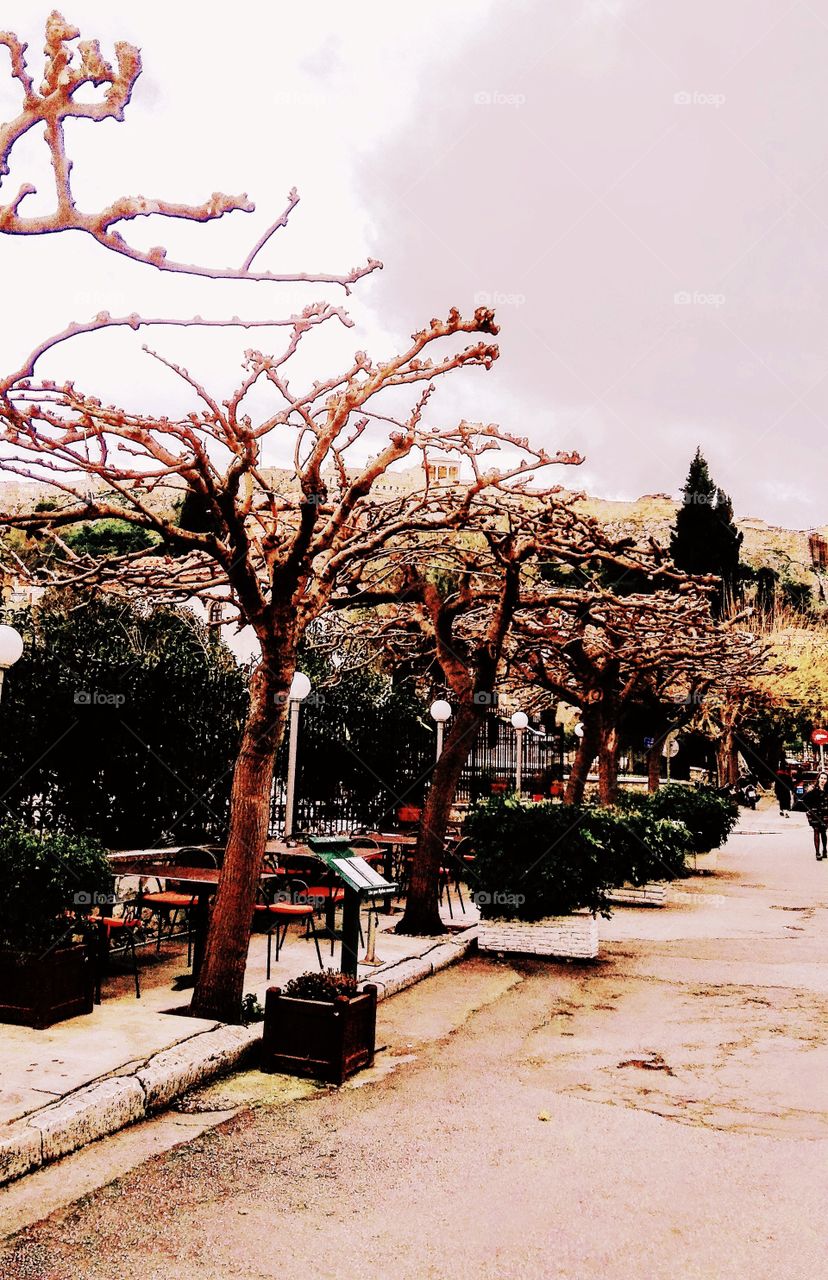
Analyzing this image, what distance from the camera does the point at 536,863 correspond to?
961 cm

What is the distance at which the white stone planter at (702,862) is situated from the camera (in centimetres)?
2016

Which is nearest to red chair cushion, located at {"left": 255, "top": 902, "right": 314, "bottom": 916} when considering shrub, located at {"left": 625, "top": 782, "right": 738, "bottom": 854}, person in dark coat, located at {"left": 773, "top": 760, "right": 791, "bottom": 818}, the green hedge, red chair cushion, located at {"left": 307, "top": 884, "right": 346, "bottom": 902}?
red chair cushion, located at {"left": 307, "top": 884, "right": 346, "bottom": 902}

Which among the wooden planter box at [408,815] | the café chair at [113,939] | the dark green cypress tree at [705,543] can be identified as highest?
the dark green cypress tree at [705,543]

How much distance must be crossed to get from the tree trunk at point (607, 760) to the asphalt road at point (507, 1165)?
26.6 ft

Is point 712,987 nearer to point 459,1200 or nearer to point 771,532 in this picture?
point 459,1200

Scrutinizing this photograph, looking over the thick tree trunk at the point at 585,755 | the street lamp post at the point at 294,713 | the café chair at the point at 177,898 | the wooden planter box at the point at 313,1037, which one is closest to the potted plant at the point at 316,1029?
the wooden planter box at the point at 313,1037

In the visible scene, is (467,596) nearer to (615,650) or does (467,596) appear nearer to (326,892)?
(326,892)

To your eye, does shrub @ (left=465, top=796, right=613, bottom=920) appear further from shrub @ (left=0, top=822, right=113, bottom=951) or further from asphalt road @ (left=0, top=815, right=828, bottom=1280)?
shrub @ (left=0, top=822, right=113, bottom=951)

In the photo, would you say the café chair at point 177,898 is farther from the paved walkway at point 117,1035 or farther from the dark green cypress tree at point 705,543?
the dark green cypress tree at point 705,543

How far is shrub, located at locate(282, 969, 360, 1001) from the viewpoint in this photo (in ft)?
19.4

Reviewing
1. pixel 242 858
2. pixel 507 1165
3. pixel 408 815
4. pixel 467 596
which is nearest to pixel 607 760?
pixel 408 815

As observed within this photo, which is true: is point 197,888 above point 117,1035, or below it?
above

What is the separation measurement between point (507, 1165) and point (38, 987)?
3379mm

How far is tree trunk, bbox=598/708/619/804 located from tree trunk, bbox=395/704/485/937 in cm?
571
